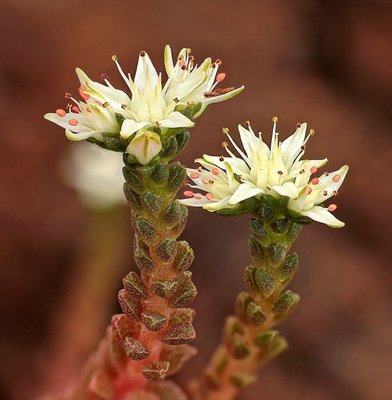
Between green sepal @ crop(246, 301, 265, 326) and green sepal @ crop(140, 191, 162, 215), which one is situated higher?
green sepal @ crop(140, 191, 162, 215)

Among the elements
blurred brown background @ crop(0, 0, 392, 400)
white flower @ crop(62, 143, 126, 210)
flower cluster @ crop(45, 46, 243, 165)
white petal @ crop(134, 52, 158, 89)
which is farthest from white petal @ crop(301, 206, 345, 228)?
blurred brown background @ crop(0, 0, 392, 400)

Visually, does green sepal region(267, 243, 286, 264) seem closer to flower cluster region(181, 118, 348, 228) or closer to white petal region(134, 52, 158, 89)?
flower cluster region(181, 118, 348, 228)

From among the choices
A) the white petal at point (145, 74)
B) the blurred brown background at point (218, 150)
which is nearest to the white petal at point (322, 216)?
the white petal at point (145, 74)

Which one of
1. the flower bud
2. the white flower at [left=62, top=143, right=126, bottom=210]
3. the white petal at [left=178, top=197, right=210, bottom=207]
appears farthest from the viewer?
the white flower at [left=62, top=143, right=126, bottom=210]

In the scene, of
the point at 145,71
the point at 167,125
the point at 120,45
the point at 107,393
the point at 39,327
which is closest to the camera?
the point at 167,125

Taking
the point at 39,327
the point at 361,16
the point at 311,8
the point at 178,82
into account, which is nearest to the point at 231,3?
the point at 311,8

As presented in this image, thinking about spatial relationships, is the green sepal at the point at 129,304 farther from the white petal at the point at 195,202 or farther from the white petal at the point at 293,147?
the white petal at the point at 293,147

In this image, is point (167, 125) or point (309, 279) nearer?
point (167, 125)

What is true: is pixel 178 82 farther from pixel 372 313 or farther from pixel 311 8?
pixel 311 8
